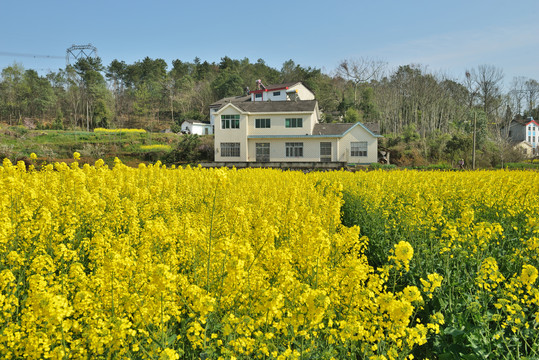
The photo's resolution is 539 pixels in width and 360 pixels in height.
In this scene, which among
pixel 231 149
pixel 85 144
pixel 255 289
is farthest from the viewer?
pixel 85 144

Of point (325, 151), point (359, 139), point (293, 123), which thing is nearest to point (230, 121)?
point (293, 123)

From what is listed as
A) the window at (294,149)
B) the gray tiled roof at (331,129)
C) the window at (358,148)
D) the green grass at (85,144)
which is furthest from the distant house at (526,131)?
the green grass at (85,144)

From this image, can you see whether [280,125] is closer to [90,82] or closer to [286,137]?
[286,137]

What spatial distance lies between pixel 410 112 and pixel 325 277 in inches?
2386

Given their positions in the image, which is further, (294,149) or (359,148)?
(294,149)

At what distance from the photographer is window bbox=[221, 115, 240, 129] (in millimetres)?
35781

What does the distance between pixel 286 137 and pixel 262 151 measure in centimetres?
292

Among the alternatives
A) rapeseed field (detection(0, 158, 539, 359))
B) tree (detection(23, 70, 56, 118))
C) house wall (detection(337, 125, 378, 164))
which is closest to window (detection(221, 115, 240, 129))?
house wall (detection(337, 125, 378, 164))

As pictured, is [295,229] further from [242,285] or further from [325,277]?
[242,285]

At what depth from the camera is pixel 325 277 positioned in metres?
3.23

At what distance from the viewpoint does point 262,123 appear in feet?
120

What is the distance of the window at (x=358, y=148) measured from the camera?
3503 centimetres

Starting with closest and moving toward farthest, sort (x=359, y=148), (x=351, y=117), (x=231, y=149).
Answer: (x=359, y=148) → (x=231, y=149) → (x=351, y=117)

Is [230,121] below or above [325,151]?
above
